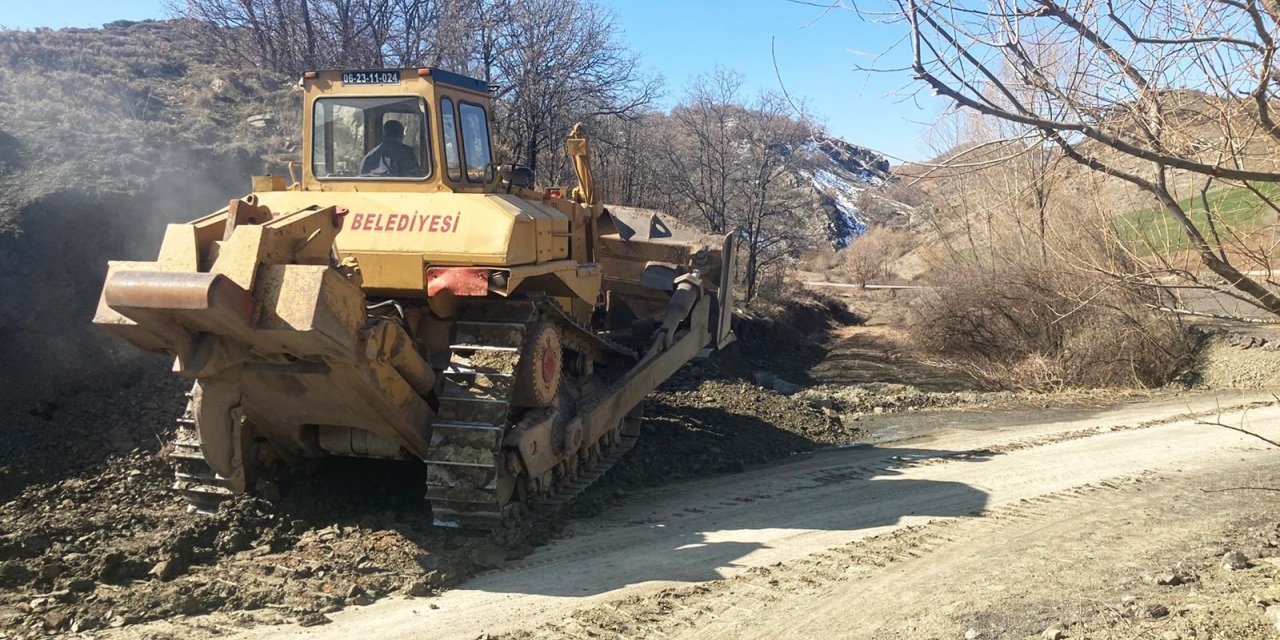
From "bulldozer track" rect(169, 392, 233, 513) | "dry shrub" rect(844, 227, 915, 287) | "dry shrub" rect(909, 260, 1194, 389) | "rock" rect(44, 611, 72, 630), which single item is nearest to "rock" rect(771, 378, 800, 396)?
"dry shrub" rect(909, 260, 1194, 389)

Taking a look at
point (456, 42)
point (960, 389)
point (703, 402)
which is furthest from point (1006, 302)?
point (456, 42)

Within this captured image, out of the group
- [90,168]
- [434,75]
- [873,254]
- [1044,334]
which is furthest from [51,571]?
[873,254]

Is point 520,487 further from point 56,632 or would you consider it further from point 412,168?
point 56,632

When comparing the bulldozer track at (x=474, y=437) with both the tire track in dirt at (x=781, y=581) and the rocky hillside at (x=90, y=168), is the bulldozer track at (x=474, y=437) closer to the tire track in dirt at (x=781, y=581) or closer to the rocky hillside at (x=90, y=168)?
the tire track in dirt at (x=781, y=581)

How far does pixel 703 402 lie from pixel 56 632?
336 inches

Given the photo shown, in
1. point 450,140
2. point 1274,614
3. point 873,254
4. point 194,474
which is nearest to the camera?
point 1274,614

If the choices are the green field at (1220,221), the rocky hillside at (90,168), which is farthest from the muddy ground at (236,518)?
the green field at (1220,221)

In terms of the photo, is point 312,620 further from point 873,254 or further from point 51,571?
point 873,254

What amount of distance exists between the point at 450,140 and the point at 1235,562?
577cm

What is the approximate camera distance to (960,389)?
16.5m

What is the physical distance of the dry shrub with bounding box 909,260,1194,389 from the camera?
15789 mm

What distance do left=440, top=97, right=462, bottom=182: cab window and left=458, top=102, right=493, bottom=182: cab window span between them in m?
0.10

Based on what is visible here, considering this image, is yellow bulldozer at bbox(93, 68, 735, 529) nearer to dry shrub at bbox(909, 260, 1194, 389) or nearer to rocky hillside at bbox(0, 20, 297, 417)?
rocky hillside at bbox(0, 20, 297, 417)

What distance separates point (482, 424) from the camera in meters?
5.95
